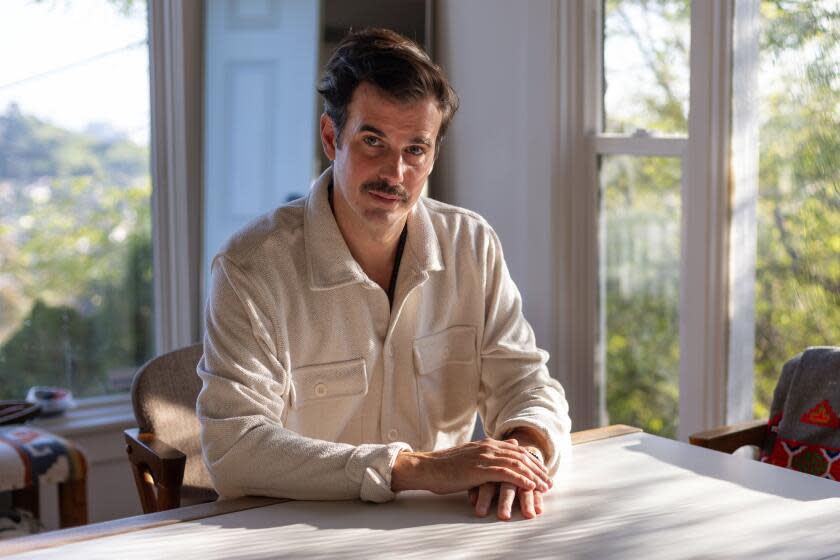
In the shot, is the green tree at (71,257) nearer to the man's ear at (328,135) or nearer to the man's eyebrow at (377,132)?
the man's ear at (328,135)

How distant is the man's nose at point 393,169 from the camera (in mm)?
2045

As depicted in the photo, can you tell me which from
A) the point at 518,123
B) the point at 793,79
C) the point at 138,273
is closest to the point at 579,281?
the point at 518,123

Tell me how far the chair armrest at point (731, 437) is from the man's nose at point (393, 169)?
0.86 metres

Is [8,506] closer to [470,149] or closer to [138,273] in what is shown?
[138,273]

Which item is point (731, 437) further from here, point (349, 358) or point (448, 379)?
point (349, 358)

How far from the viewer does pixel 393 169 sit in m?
2.05

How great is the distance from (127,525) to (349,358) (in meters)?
0.58

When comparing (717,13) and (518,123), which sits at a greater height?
(717,13)

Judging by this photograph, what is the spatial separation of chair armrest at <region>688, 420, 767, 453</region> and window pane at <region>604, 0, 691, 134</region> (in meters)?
1.04

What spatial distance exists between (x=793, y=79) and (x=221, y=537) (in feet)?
6.51

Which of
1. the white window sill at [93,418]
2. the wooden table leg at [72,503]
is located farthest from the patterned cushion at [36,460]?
the white window sill at [93,418]

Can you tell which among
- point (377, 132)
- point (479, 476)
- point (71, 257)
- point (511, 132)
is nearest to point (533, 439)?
point (479, 476)

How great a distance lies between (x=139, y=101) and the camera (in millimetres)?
3957

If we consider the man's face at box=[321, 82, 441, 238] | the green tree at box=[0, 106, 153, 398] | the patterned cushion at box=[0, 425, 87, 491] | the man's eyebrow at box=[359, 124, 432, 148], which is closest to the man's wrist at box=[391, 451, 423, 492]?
the man's face at box=[321, 82, 441, 238]
